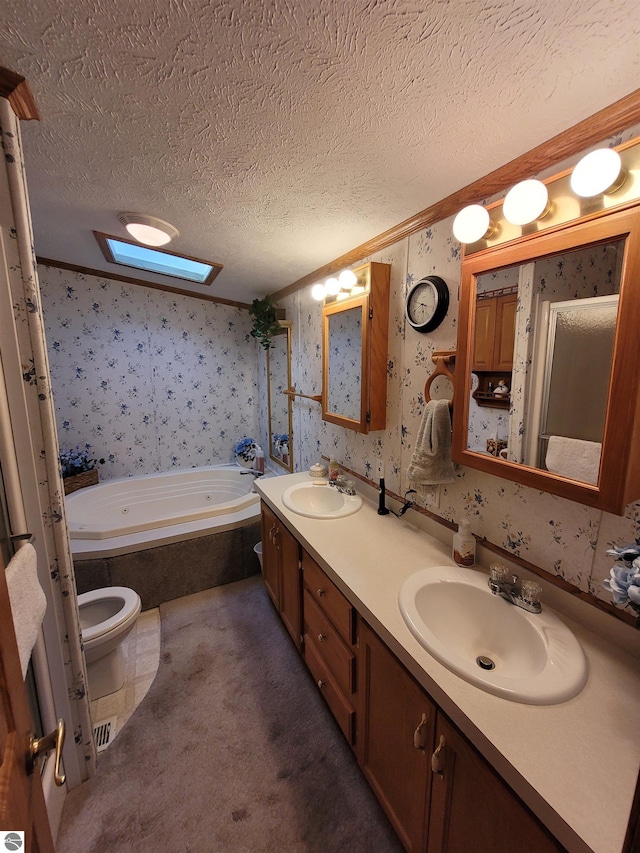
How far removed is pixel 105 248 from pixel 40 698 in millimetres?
2523

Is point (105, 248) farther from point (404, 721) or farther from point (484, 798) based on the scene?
point (484, 798)

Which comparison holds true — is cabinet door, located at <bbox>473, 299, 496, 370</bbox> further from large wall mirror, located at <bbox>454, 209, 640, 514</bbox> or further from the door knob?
the door knob

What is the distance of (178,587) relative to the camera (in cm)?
233

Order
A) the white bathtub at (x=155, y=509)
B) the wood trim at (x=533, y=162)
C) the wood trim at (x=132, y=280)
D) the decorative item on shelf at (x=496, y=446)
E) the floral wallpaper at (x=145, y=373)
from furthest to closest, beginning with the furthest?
the floral wallpaper at (x=145, y=373), the wood trim at (x=132, y=280), the white bathtub at (x=155, y=509), the decorative item on shelf at (x=496, y=446), the wood trim at (x=533, y=162)

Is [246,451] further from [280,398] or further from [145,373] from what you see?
[145,373]

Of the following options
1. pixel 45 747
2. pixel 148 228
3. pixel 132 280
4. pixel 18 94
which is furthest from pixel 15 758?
pixel 132 280

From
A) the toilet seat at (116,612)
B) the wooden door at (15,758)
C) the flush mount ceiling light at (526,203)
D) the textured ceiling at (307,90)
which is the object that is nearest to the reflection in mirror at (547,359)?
the flush mount ceiling light at (526,203)

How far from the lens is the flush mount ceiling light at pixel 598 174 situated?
0.75m

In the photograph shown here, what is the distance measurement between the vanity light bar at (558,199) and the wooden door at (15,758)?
140 cm

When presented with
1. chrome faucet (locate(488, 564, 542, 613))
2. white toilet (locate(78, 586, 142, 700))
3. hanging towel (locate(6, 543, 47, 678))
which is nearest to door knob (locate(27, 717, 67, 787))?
hanging towel (locate(6, 543, 47, 678))

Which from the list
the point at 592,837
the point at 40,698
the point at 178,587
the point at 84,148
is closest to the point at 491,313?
the point at 592,837

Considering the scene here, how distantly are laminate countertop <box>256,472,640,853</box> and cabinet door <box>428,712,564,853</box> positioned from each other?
1.5 inches

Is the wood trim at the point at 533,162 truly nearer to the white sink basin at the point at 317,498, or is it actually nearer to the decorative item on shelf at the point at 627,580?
the decorative item on shelf at the point at 627,580

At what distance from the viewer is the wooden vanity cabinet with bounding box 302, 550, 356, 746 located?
1.24 meters
